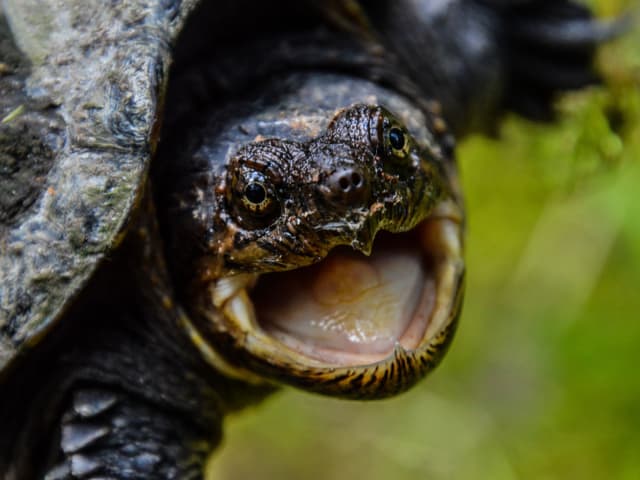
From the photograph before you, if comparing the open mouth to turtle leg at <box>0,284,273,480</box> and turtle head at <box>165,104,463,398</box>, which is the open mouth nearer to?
turtle head at <box>165,104,463,398</box>

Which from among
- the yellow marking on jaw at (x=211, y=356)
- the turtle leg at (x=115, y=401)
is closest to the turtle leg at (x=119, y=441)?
the turtle leg at (x=115, y=401)

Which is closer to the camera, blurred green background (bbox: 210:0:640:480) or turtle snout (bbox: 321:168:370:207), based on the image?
turtle snout (bbox: 321:168:370:207)

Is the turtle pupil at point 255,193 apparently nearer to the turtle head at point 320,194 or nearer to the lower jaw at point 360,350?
the turtle head at point 320,194

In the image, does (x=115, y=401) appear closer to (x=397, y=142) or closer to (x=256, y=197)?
(x=256, y=197)

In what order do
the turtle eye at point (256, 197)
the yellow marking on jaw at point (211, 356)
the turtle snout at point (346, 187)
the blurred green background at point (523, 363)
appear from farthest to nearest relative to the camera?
the blurred green background at point (523, 363), the yellow marking on jaw at point (211, 356), the turtle eye at point (256, 197), the turtle snout at point (346, 187)

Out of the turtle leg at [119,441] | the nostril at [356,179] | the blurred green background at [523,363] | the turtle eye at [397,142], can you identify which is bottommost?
the blurred green background at [523,363]

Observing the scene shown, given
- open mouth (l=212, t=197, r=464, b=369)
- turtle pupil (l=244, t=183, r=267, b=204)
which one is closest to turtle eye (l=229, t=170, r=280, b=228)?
turtle pupil (l=244, t=183, r=267, b=204)
